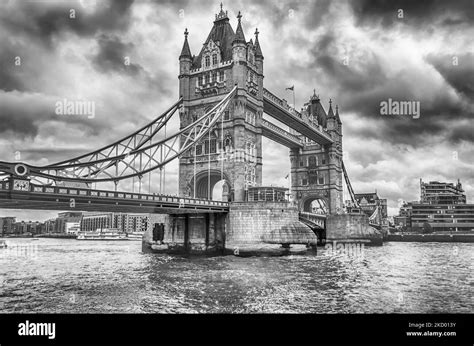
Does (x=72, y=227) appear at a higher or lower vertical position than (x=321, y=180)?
lower

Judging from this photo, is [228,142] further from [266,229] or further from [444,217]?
[444,217]

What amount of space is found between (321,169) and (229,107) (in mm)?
36587

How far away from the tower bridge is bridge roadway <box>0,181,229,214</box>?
0.21ft

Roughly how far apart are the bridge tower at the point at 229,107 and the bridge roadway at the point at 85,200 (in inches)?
366

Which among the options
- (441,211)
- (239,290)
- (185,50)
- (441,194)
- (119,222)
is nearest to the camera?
(239,290)

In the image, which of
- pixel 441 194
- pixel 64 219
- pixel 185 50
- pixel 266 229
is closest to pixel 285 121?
pixel 185 50

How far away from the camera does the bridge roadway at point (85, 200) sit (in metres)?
22.5

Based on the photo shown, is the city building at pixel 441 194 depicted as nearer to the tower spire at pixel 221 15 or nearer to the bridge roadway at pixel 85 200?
the tower spire at pixel 221 15

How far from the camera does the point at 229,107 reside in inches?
1813

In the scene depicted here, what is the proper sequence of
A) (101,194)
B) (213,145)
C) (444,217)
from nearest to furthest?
(101,194), (213,145), (444,217)

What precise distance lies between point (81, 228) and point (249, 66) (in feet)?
407

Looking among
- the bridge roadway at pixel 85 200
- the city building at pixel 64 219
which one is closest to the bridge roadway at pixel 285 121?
the bridge roadway at pixel 85 200

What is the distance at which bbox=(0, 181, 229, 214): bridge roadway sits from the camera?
22.5 meters
